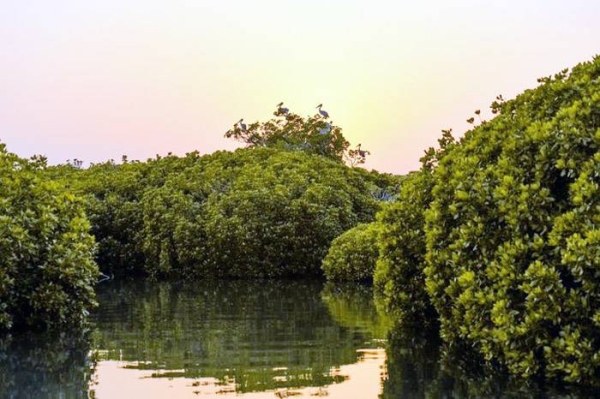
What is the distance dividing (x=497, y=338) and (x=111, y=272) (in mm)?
15157

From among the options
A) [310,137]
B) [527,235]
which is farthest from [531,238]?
[310,137]

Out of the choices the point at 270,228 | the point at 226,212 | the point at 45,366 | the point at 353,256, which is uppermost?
the point at 226,212

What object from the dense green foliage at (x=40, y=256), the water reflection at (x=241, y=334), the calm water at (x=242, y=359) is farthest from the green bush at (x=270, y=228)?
the dense green foliage at (x=40, y=256)

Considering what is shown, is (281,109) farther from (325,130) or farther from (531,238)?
(531,238)

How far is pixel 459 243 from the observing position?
334 inches

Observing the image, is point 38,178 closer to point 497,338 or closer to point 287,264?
point 497,338

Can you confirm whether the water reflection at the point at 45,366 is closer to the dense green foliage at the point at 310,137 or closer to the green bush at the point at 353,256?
the green bush at the point at 353,256

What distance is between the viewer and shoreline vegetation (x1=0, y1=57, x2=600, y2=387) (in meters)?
7.41

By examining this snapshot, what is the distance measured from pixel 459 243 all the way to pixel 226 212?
486 inches

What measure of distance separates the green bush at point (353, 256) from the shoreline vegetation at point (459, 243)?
30 mm

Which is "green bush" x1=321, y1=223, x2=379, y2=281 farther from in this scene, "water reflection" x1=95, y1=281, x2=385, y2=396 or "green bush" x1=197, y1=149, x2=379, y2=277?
"water reflection" x1=95, y1=281, x2=385, y2=396

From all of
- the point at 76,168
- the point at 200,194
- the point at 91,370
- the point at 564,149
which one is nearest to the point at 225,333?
the point at 91,370

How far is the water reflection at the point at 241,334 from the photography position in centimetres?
851

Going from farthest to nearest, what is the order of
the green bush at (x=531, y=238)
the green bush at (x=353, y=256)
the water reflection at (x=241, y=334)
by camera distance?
1. the green bush at (x=353, y=256)
2. the water reflection at (x=241, y=334)
3. the green bush at (x=531, y=238)
